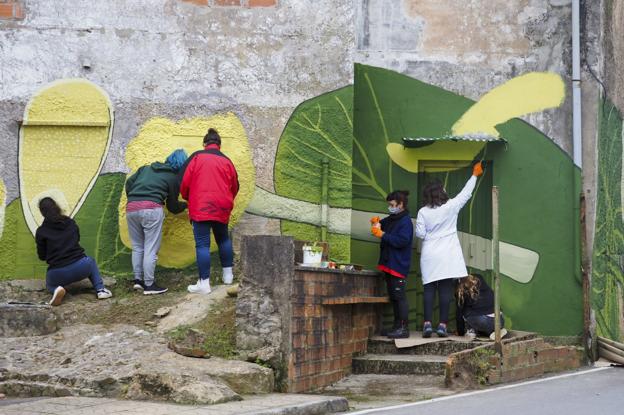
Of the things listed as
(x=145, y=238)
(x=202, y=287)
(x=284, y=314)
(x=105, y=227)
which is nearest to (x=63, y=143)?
(x=105, y=227)

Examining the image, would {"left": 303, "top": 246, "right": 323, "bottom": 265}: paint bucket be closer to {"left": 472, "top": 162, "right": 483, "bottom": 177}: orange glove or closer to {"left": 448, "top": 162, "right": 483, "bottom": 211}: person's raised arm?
{"left": 448, "top": 162, "right": 483, "bottom": 211}: person's raised arm

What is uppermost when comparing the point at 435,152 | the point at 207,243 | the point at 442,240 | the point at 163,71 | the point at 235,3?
the point at 235,3

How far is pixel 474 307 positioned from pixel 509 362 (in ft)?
3.77

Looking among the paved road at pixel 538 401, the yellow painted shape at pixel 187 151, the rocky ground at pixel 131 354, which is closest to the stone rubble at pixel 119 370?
the rocky ground at pixel 131 354

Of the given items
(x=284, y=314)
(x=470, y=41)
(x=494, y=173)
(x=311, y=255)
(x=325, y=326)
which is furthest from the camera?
(x=470, y=41)

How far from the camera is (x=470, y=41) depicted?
13219mm

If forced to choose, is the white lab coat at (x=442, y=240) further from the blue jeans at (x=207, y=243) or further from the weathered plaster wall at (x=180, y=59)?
the blue jeans at (x=207, y=243)

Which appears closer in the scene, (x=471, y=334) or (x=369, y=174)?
(x=471, y=334)

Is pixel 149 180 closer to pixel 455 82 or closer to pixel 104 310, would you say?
pixel 104 310

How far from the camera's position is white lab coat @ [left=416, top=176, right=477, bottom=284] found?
11.8 m

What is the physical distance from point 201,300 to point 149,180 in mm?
A: 1651

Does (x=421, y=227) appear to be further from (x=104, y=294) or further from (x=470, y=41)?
(x=104, y=294)

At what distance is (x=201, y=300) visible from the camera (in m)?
11.0

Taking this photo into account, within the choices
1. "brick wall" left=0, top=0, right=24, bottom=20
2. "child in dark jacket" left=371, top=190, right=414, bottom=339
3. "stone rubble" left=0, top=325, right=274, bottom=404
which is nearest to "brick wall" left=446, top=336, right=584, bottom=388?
"child in dark jacket" left=371, top=190, right=414, bottom=339
